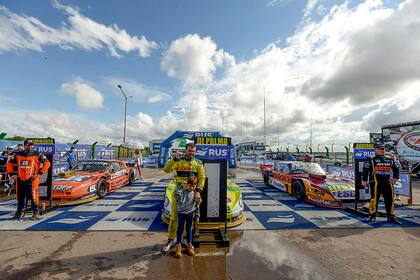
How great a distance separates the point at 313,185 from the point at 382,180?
1761 mm

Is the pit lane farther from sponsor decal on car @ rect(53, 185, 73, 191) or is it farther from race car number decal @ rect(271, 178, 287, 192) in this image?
race car number decal @ rect(271, 178, 287, 192)

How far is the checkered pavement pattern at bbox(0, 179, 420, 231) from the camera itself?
448cm

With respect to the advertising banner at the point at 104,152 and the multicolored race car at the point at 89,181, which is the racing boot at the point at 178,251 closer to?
the multicolored race car at the point at 89,181

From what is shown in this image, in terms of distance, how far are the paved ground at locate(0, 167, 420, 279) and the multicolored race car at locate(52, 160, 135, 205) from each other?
203 cm

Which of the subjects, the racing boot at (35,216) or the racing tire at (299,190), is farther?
the racing tire at (299,190)

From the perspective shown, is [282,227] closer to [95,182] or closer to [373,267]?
[373,267]

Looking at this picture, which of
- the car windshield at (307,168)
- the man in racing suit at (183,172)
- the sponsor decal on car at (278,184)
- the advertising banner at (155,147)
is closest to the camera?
the man in racing suit at (183,172)

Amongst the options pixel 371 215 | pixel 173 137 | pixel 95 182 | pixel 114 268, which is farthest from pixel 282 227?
pixel 173 137

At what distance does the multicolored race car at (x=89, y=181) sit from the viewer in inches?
238

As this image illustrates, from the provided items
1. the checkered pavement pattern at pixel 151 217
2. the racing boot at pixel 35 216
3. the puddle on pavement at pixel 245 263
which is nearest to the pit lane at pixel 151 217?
the checkered pavement pattern at pixel 151 217

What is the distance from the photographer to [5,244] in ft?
11.6

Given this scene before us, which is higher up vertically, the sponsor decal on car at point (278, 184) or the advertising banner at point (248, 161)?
the advertising banner at point (248, 161)

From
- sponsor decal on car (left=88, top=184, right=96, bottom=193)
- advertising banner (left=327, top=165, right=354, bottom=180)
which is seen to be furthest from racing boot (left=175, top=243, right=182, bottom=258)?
advertising banner (left=327, top=165, right=354, bottom=180)

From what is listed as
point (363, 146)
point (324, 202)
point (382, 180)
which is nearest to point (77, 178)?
point (324, 202)
